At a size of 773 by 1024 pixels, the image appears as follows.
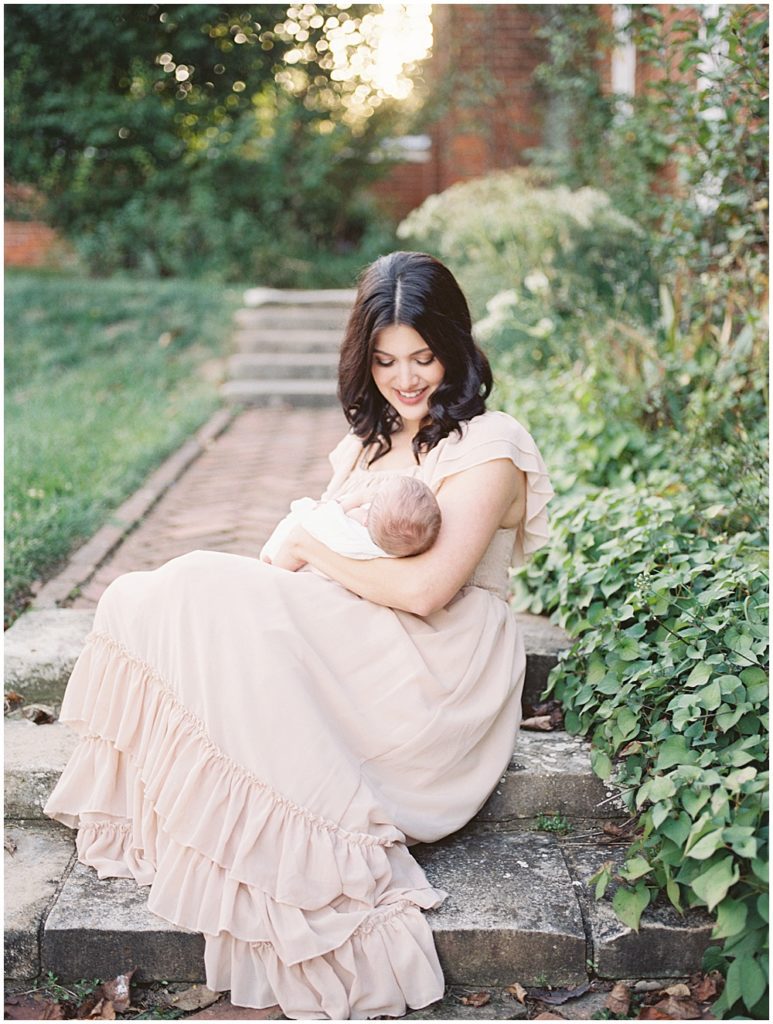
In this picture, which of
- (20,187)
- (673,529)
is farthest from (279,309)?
(673,529)

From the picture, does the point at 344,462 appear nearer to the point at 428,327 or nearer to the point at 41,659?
the point at 428,327

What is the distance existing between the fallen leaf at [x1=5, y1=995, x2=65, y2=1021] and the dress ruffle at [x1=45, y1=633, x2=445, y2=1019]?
29 cm

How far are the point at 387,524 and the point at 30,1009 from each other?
1.30 meters

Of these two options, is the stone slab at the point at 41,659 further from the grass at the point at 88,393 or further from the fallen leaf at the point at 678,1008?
the fallen leaf at the point at 678,1008

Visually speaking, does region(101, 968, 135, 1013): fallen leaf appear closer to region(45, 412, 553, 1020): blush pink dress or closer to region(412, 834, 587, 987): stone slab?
region(45, 412, 553, 1020): blush pink dress

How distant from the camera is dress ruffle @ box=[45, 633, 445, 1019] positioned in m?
2.17

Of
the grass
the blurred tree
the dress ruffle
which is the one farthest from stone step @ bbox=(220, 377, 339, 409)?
the dress ruffle

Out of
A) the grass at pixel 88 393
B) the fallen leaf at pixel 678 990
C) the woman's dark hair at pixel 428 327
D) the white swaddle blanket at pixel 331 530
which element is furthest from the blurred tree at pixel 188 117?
the fallen leaf at pixel 678 990

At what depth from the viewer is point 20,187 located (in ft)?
34.3

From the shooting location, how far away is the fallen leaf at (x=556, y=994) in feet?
7.36

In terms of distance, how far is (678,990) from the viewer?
2.22 meters

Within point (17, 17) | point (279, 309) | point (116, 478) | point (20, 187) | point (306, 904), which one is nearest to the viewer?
point (306, 904)

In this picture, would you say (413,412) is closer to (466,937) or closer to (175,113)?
(466,937)

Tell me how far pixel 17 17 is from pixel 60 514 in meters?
7.23
